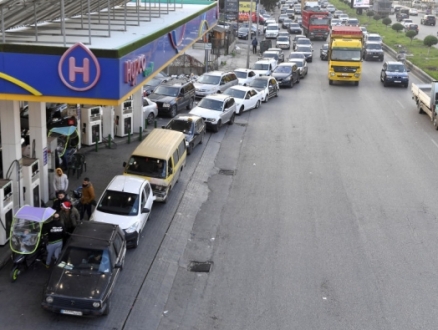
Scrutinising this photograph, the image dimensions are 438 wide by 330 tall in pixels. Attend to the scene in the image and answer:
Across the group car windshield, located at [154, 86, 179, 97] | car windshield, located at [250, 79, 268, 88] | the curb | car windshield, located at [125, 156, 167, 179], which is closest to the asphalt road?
car windshield, located at [125, 156, 167, 179]

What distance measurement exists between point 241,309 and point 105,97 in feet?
16.8


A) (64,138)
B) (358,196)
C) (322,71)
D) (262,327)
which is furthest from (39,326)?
(322,71)

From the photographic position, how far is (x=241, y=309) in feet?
40.3

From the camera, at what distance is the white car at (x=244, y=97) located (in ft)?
99.8

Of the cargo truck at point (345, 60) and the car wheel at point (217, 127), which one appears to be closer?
the car wheel at point (217, 127)

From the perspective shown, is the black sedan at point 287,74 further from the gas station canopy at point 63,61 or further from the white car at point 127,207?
the white car at point 127,207

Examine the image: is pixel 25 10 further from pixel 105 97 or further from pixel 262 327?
pixel 262 327

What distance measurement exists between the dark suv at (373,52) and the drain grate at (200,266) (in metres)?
42.7

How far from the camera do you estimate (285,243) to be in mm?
15547

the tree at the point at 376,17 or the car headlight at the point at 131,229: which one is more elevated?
the tree at the point at 376,17

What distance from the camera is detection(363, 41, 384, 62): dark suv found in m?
53.1

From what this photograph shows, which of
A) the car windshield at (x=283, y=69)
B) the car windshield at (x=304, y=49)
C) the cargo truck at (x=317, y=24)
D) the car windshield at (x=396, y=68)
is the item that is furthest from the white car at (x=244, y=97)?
the cargo truck at (x=317, y=24)

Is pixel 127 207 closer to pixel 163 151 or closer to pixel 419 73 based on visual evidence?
pixel 163 151

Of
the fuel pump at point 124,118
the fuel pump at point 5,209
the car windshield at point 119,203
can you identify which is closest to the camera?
the fuel pump at point 5,209
